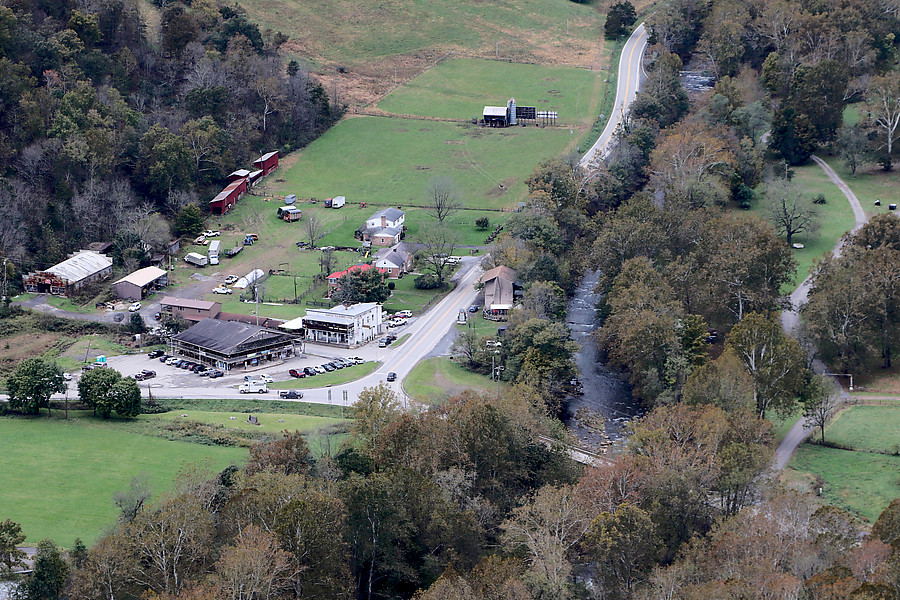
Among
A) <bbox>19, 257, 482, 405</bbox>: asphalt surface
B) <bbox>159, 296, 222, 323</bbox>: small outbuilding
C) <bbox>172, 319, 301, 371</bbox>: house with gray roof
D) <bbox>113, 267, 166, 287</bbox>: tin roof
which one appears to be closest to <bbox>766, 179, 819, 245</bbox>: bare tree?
<bbox>19, 257, 482, 405</bbox>: asphalt surface

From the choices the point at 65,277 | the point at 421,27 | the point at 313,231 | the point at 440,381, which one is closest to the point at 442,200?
the point at 313,231

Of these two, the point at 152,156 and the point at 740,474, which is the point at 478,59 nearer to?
the point at 152,156

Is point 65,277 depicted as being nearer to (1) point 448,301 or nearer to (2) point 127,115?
(2) point 127,115

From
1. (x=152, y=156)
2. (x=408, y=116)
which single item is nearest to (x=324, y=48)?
(x=408, y=116)

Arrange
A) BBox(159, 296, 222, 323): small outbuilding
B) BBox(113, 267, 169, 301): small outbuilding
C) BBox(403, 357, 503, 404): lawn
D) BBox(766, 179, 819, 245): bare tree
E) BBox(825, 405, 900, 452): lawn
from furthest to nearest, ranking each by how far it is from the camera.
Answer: BBox(766, 179, 819, 245): bare tree
BBox(113, 267, 169, 301): small outbuilding
BBox(159, 296, 222, 323): small outbuilding
BBox(403, 357, 503, 404): lawn
BBox(825, 405, 900, 452): lawn

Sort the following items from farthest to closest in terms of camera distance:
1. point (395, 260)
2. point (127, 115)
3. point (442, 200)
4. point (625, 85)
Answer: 1. point (625, 85)
2. point (127, 115)
3. point (442, 200)
4. point (395, 260)

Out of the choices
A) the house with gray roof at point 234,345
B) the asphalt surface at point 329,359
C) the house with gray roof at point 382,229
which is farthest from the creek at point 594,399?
the house with gray roof at point 234,345

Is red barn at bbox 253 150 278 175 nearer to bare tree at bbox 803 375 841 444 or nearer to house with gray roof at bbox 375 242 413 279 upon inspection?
house with gray roof at bbox 375 242 413 279

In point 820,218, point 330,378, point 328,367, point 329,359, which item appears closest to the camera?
point 330,378
